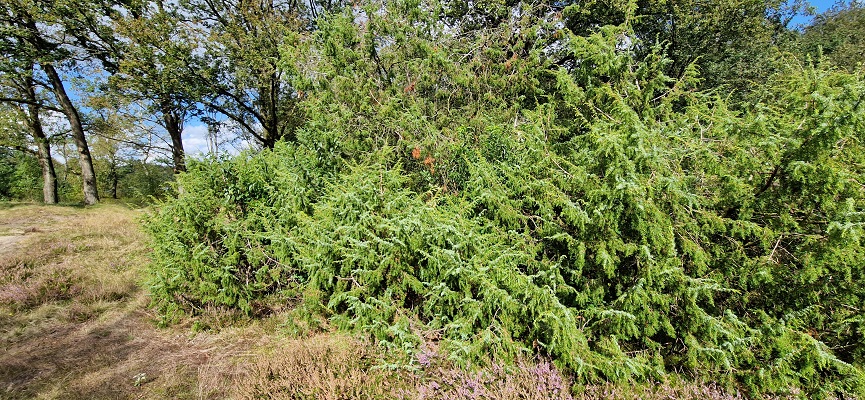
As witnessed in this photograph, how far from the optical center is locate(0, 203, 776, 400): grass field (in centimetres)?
328

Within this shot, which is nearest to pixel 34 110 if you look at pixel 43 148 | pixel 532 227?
pixel 43 148

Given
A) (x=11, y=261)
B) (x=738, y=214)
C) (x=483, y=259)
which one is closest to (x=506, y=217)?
(x=483, y=259)

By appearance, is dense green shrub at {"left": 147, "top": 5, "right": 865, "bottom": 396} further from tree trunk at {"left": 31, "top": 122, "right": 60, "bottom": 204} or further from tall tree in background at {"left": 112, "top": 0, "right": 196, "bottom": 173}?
tree trunk at {"left": 31, "top": 122, "right": 60, "bottom": 204}

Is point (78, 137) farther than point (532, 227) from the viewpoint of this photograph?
Yes

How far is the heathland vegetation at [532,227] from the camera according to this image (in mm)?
3174

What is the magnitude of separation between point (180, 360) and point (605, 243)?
5.05 m

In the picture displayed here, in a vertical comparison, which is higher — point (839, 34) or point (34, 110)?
point (839, 34)

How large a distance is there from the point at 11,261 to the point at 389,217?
27.6 feet

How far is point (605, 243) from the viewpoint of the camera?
3.47 m

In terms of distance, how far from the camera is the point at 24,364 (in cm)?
441

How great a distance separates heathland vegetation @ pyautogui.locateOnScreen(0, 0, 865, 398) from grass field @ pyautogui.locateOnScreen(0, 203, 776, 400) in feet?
0.19

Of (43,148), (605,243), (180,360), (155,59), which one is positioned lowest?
(180,360)

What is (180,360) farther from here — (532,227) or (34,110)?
(34,110)

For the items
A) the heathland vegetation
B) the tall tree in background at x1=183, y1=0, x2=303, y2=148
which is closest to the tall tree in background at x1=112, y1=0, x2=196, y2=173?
the tall tree in background at x1=183, y1=0, x2=303, y2=148
